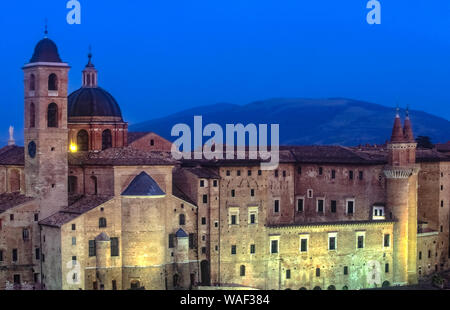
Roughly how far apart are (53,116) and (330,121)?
435 feet

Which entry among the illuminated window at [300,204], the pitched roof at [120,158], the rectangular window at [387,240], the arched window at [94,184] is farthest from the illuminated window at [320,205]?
the arched window at [94,184]

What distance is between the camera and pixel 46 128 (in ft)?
172

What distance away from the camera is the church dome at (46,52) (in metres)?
52.6

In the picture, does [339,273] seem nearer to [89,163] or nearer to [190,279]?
[190,279]

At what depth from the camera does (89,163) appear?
175ft

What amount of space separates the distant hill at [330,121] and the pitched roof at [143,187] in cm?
11609

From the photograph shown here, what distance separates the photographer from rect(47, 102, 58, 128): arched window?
5288 cm

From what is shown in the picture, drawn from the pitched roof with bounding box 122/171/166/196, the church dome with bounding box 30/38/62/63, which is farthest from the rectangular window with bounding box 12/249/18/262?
the church dome with bounding box 30/38/62/63

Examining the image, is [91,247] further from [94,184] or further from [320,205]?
[320,205]

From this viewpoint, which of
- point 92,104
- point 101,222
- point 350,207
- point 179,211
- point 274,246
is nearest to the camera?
point 101,222

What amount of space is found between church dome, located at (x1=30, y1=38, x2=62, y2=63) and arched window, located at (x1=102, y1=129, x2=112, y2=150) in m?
6.17

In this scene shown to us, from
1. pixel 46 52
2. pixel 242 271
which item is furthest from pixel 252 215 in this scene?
pixel 46 52
